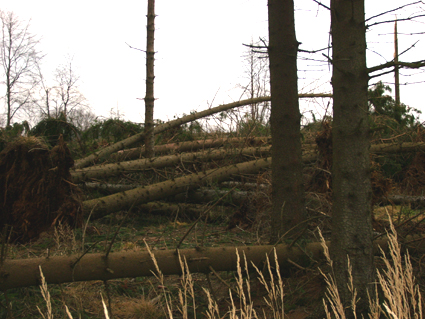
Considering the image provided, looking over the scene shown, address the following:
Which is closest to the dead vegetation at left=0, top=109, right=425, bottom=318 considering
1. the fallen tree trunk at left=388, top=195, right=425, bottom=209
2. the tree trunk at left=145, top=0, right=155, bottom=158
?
the fallen tree trunk at left=388, top=195, right=425, bottom=209

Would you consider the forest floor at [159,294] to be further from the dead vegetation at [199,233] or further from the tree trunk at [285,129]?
the tree trunk at [285,129]

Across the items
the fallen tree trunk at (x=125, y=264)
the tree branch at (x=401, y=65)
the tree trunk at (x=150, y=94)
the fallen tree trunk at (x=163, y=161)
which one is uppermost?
the tree trunk at (x=150, y=94)

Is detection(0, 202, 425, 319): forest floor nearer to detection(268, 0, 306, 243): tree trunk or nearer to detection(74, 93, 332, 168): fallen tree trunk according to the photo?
detection(268, 0, 306, 243): tree trunk

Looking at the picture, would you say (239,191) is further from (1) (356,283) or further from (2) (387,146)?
(1) (356,283)

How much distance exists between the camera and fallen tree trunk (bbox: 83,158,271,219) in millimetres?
5359

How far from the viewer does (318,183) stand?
5.04m

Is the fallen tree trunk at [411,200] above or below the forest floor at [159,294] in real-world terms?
above

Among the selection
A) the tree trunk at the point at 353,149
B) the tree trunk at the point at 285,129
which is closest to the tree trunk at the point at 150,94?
the tree trunk at the point at 285,129

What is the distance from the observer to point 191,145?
300 inches

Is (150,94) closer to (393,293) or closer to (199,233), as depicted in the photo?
(199,233)

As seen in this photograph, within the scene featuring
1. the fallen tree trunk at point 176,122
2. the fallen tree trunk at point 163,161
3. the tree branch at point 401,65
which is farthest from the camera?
the fallen tree trunk at point 176,122

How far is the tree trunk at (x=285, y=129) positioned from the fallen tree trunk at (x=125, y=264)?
376mm

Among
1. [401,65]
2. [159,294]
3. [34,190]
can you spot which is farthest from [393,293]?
[34,190]

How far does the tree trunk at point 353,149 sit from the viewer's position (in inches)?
95.6
